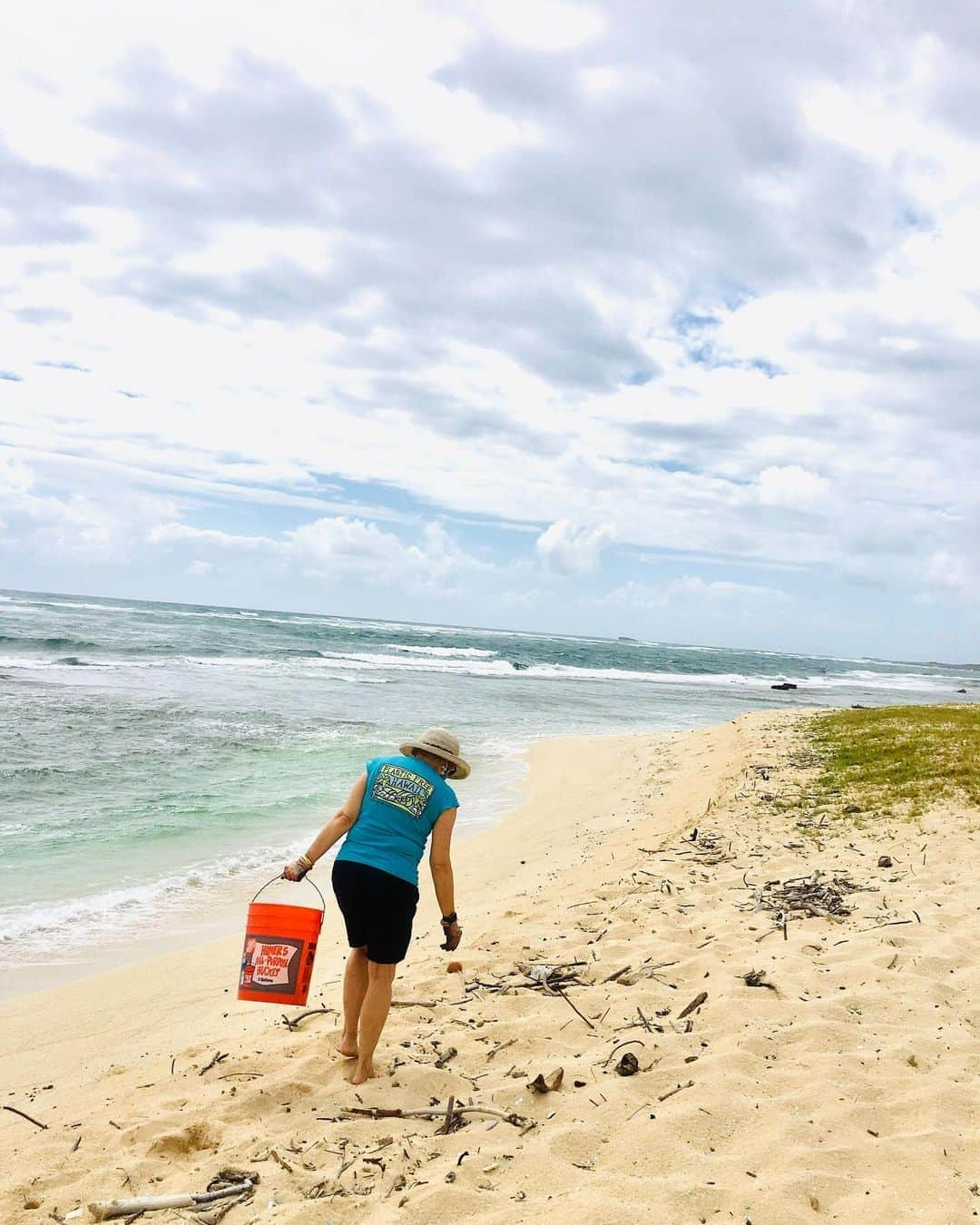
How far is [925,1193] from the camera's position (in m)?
3.06

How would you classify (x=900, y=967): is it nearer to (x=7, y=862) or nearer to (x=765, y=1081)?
(x=765, y=1081)

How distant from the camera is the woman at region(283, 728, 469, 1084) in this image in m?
4.29

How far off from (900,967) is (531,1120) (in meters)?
2.68

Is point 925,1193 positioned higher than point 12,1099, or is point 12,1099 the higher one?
point 925,1193

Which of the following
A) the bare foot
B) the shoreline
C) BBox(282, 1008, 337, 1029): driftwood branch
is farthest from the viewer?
the shoreline

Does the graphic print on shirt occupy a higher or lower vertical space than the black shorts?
higher

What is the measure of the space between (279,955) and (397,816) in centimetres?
110

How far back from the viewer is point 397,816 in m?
4.38

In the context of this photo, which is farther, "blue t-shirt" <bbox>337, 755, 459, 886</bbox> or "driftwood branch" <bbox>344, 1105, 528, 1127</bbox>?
"blue t-shirt" <bbox>337, 755, 459, 886</bbox>

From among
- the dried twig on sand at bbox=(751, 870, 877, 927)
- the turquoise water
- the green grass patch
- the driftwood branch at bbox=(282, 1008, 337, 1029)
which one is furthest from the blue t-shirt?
the green grass patch

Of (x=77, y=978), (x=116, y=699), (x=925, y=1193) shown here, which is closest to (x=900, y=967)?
(x=925, y=1193)

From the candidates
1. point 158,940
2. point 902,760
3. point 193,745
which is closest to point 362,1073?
point 158,940

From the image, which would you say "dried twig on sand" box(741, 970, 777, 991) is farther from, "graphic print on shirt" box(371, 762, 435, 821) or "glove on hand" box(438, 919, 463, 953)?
"graphic print on shirt" box(371, 762, 435, 821)

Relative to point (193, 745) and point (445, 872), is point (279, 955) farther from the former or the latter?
point (193, 745)
